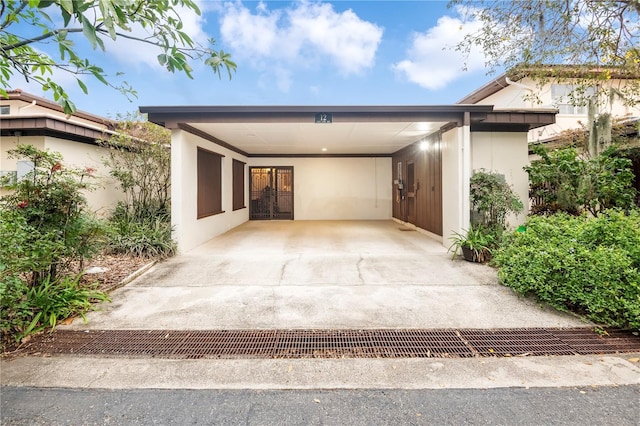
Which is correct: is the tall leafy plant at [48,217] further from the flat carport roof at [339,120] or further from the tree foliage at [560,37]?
the tree foliage at [560,37]

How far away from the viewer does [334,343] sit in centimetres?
270

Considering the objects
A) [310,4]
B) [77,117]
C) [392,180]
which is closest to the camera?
[310,4]

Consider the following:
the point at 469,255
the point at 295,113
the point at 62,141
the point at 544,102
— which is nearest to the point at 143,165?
the point at 62,141

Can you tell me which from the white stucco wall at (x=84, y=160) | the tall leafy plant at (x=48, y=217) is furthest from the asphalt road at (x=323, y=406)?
the white stucco wall at (x=84, y=160)

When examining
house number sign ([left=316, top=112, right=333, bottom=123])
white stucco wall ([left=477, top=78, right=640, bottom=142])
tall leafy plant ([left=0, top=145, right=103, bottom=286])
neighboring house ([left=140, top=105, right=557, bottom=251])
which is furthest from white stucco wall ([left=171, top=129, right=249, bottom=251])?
white stucco wall ([left=477, top=78, right=640, bottom=142])

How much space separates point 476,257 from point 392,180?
266 inches

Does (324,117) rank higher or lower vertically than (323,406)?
higher

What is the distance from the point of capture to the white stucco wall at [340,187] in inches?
470

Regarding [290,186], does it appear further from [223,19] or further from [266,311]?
[266,311]

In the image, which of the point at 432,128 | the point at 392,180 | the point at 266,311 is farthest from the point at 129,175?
the point at 392,180

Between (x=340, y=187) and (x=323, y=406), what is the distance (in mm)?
10377

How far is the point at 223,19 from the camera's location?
841cm

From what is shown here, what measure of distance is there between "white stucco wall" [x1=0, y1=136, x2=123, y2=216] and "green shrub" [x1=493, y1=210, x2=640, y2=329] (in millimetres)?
6773

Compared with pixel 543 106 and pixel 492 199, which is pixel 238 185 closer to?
pixel 492 199
